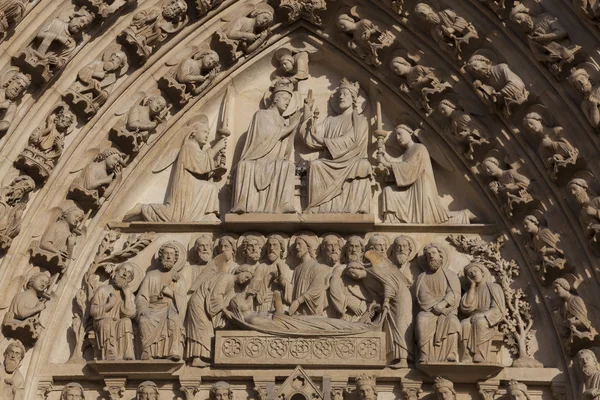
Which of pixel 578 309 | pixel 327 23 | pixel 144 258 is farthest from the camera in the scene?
pixel 327 23

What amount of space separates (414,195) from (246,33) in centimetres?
243

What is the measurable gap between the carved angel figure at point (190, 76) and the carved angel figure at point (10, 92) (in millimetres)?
1601

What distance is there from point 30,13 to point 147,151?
6.14ft

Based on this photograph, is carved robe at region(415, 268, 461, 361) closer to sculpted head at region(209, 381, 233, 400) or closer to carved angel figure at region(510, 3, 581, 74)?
sculpted head at region(209, 381, 233, 400)

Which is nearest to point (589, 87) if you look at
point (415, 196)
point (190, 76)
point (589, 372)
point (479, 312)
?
point (415, 196)

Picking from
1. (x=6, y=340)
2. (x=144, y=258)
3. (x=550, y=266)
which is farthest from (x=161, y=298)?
(x=550, y=266)

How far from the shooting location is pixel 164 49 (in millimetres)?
15867

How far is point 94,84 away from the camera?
50.1ft

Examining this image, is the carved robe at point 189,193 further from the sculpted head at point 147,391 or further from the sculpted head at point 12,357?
the sculpted head at point 12,357

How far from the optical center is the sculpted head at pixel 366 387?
47.1 feet

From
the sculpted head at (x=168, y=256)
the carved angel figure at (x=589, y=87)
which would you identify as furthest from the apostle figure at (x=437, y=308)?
the sculpted head at (x=168, y=256)

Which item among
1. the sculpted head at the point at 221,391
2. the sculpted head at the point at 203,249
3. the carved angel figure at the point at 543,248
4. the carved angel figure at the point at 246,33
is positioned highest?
the carved angel figure at the point at 246,33

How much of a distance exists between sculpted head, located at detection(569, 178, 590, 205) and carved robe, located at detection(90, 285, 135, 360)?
4368mm

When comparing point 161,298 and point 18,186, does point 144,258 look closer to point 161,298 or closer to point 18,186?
point 161,298
